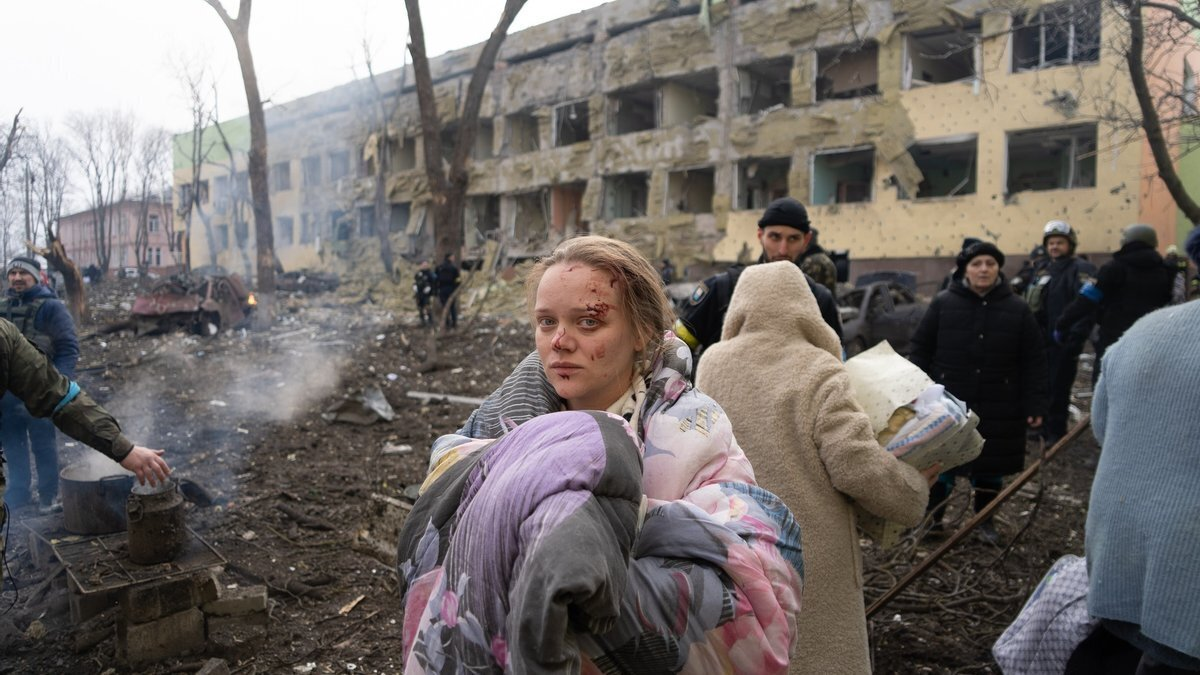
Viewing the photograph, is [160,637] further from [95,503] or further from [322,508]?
[322,508]

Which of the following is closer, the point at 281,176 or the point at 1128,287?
the point at 1128,287

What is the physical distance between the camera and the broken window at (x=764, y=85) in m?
23.1

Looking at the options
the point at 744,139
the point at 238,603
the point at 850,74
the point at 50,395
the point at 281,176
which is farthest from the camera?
the point at 281,176

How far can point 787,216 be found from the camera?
3.33 metres

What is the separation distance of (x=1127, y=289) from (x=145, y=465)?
7056 mm

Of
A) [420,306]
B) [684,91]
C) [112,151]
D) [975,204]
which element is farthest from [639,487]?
[684,91]

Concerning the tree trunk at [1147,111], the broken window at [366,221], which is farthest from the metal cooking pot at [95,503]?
the broken window at [366,221]

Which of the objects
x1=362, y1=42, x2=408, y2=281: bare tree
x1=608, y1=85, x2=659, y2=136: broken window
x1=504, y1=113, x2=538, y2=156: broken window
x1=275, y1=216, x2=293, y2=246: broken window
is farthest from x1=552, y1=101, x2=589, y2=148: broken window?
x1=275, y1=216, x2=293, y2=246: broken window

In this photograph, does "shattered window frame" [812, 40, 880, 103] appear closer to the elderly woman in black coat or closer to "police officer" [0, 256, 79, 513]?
the elderly woman in black coat

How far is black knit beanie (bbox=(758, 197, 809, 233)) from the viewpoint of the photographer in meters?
3.34

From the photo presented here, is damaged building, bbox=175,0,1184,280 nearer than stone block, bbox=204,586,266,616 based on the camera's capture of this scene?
No

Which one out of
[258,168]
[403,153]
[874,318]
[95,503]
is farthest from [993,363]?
[403,153]

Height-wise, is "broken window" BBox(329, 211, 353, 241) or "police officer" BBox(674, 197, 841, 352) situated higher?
"broken window" BBox(329, 211, 353, 241)

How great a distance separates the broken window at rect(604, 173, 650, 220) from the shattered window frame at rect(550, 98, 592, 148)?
2.02m
